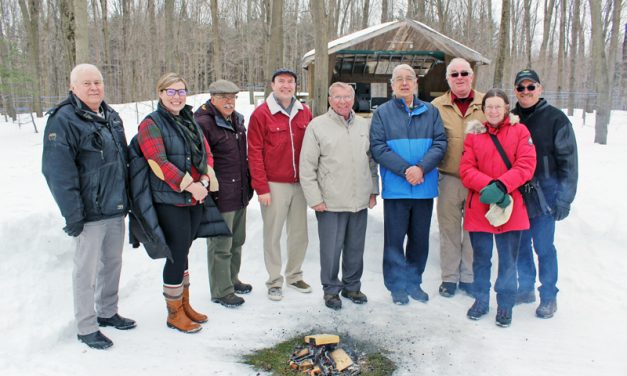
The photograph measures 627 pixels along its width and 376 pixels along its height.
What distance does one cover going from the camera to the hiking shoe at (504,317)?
12.6 ft

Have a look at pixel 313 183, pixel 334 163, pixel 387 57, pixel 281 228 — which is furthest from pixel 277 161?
pixel 387 57

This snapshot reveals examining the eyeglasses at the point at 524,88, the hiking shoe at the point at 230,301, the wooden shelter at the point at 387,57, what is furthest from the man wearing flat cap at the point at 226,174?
the wooden shelter at the point at 387,57

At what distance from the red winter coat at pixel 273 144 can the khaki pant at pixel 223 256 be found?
Result: 1.26 ft

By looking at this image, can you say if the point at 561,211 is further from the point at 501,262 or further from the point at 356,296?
the point at 356,296

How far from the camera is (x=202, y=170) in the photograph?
3.62m

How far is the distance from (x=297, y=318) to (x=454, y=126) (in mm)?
2317

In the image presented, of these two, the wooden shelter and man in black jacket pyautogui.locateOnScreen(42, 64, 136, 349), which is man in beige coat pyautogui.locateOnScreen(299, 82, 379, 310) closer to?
man in black jacket pyautogui.locateOnScreen(42, 64, 136, 349)

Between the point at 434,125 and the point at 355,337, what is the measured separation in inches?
79.6

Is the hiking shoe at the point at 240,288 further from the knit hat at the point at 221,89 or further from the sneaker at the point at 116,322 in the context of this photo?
the knit hat at the point at 221,89

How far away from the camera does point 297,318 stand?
4.04 m

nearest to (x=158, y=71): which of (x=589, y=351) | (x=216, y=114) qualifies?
(x=216, y=114)

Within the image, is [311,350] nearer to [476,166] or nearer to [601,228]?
[476,166]

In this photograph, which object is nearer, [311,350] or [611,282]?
[311,350]

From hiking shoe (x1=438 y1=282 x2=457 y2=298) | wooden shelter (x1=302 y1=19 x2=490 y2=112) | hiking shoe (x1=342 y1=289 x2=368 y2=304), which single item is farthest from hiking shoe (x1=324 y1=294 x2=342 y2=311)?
wooden shelter (x1=302 y1=19 x2=490 y2=112)
